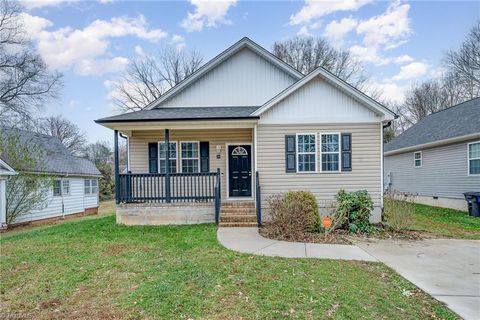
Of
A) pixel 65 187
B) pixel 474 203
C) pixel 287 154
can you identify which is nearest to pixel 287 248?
pixel 287 154

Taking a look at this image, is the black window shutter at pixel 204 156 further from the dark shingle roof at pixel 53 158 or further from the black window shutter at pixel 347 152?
the dark shingle roof at pixel 53 158

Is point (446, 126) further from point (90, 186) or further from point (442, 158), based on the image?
point (90, 186)

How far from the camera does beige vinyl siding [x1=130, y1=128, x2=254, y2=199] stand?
437 inches

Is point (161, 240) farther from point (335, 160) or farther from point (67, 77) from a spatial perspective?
point (67, 77)

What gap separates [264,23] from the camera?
1425cm

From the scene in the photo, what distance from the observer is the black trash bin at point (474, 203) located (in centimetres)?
1160

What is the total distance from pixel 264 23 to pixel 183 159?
26.6ft

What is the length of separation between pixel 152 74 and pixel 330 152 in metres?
26.0

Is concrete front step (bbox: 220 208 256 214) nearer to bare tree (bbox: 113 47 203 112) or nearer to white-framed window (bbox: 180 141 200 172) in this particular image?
white-framed window (bbox: 180 141 200 172)

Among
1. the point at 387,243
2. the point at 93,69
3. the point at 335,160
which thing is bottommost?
the point at 387,243

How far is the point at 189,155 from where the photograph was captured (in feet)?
36.9

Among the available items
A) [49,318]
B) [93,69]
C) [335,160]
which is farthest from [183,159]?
[93,69]

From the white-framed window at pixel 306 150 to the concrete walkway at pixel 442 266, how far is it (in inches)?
129

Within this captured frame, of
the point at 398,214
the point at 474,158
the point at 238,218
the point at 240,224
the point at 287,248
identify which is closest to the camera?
the point at 287,248
